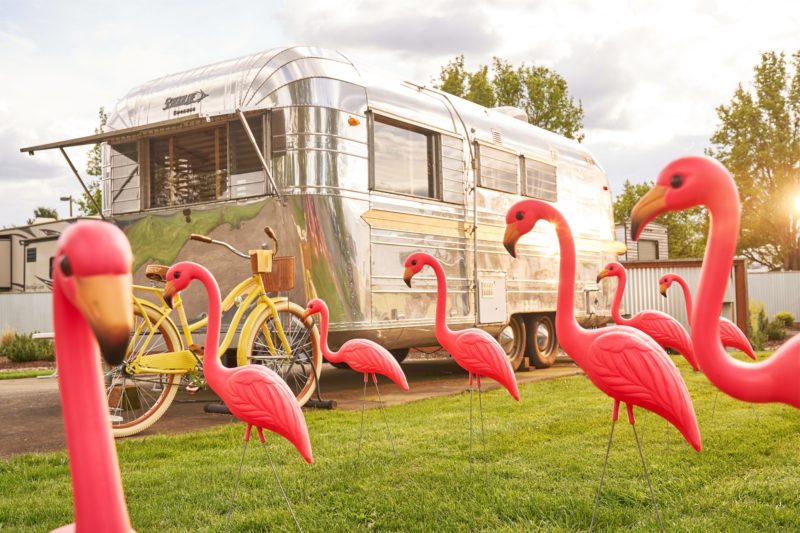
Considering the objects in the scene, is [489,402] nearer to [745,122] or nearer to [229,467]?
[229,467]

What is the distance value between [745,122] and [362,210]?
1245 inches

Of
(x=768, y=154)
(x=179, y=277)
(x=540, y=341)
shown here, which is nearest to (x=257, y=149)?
(x=179, y=277)

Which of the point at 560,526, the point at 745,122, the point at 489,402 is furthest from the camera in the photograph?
the point at 745,122

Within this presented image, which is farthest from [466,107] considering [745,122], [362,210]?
[745,122]

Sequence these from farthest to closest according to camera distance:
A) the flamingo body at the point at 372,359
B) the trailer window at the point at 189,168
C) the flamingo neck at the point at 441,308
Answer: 1. the trailer window at the point at 189,168
2. the flamingo neck at the point at 441,308
3. the flamingo body at the point at 372,359

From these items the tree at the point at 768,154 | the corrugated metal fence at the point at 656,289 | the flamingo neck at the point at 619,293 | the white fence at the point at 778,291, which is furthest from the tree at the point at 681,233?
the flamingo neck at the point at 619,293

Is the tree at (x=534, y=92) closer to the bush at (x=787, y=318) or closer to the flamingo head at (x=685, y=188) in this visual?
the bush at (x=787, y=318)

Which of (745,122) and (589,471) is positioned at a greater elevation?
(745,122)

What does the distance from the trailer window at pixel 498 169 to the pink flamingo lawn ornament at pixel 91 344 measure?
28.3 feet

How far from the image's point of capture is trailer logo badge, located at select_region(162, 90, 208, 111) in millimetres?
8195

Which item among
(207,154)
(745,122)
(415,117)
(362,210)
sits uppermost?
(745,122)

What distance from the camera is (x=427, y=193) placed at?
9.59 metres

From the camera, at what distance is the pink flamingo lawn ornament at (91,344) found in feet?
6.02

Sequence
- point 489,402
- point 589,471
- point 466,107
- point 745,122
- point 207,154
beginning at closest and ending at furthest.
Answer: point 589,471
point 489,402
point 207,154
point 466,107
point 745,122
